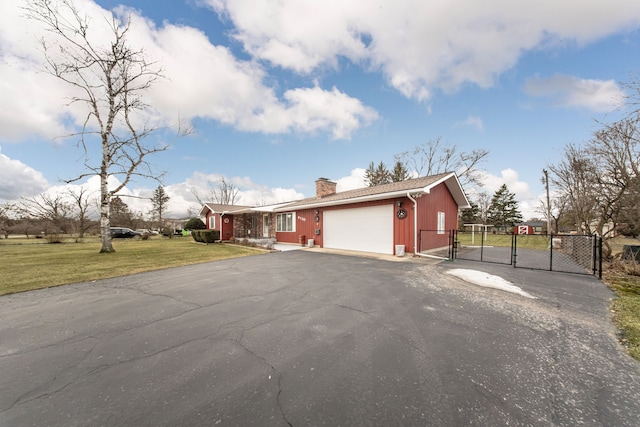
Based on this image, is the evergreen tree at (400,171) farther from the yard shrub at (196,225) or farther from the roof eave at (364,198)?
the yard shrub at (196,225)

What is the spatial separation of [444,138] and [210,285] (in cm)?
2688

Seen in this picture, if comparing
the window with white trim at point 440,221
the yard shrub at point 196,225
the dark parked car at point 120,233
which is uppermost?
the window with white trim at point 440,221

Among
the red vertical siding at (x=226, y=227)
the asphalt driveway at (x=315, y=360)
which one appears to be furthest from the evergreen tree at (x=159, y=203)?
the asphalt driveway at (x=315, y=360)

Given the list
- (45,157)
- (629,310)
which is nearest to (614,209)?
(629,310)

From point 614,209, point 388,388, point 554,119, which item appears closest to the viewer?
point 388,388

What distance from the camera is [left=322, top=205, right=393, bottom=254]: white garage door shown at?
11234 mm

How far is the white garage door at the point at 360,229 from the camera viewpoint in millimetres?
11234

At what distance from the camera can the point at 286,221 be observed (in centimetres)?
1723

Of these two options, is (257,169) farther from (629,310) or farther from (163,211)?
(163,211)

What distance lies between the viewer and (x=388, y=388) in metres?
2.13

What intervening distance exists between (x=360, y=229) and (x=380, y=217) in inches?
51.7

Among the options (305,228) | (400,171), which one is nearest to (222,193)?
(400,171)

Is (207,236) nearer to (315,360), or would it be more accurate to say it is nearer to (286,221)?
(286,221)

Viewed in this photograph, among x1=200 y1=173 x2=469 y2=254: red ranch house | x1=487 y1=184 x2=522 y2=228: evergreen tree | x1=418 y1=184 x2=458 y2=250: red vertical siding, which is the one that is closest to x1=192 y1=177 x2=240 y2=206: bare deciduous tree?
x1=200 y1=173 x2=469 y2=254: red ranch house
